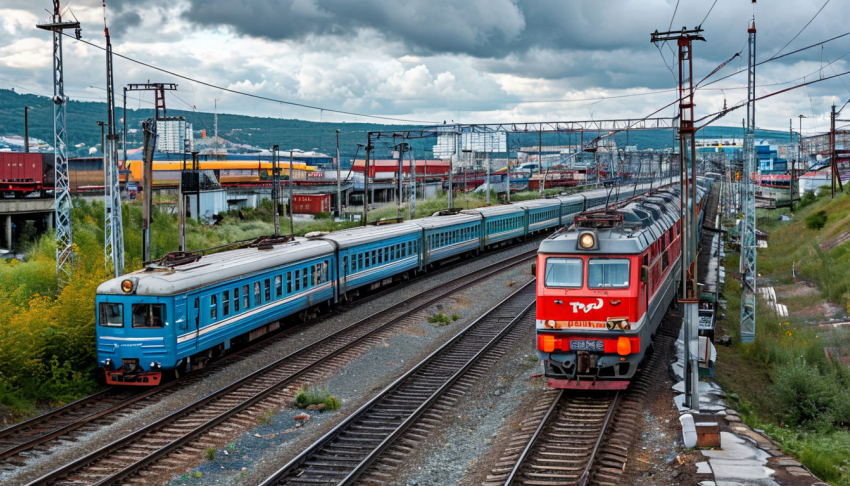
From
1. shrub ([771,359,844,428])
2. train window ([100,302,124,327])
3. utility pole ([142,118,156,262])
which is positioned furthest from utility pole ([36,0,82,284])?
shrub ([771,359,844,428])

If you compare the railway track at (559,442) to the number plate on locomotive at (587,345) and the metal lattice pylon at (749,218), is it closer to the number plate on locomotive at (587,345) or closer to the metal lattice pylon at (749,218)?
the number plate on locomotive at (587,345)

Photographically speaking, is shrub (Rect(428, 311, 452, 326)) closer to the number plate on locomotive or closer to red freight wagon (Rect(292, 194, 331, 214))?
the number plate on locomotive

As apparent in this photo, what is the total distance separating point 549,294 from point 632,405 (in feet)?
8.45

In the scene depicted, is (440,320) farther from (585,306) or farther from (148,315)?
(585,306)

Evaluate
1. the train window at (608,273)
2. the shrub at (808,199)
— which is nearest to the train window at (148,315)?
the train window at (608,273)

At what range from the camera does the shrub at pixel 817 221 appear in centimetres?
5091

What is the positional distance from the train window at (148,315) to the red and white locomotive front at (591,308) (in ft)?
26.4

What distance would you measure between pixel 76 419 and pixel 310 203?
185 feet

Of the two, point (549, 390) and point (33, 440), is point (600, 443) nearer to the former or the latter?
point (549, 390)

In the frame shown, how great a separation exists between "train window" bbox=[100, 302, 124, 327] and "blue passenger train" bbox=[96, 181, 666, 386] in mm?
22

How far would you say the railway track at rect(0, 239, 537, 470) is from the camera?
12.8m

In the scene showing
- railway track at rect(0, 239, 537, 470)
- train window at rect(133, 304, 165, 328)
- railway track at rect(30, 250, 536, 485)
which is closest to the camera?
railway track at rect(30, 250, 536, 485)

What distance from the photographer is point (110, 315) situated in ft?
54.6

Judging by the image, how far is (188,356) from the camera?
56.6 feet
